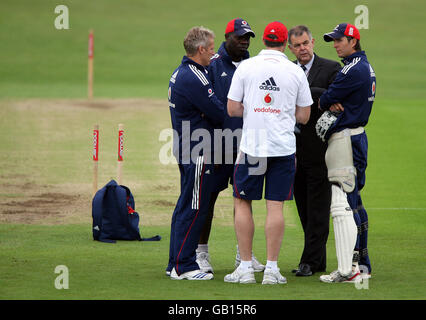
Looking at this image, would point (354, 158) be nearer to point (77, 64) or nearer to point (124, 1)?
A: point (77, 64)

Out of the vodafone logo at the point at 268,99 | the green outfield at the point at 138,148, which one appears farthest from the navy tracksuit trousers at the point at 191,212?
the vodafone logo at the point at 268,99

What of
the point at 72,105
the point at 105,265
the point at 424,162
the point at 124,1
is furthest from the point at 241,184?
the point at 124,1

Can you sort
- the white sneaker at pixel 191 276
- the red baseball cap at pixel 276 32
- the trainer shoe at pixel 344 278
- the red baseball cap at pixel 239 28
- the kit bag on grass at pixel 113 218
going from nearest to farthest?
1. the red baseball cap at pixel 276 32
2. the trainer shoe at pixel 344 278
3. the white sneaker at pixel 191 276
4. the red baseball cap at pixel 239 28
5. the kit bag on grass at pixel 113 218

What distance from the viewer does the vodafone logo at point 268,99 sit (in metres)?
6.83

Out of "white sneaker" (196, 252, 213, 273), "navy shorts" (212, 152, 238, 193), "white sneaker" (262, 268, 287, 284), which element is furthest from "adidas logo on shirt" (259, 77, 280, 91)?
"white sneaker" (196, 252, 213, 273)

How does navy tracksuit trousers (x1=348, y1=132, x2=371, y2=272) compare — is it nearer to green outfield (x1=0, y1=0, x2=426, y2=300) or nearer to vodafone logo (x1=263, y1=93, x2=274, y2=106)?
green outfield (x1=0, y1=0, x2=426, y2=300)

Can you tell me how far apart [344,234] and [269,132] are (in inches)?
42.2

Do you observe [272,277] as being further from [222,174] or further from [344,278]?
[222,174]

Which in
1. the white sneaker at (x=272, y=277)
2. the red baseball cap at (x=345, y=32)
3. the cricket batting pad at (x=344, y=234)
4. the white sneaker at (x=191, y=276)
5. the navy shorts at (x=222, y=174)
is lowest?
the white sneaker at (x=191, y=276)


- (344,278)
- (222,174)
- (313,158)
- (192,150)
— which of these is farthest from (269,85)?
(344,278)

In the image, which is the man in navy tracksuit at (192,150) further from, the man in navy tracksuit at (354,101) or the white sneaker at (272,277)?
the man in navy tracksuit at (354,101)

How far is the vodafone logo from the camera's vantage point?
22.4ft

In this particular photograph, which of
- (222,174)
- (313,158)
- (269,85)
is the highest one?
(269,85)

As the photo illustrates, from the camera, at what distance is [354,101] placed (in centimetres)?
712
